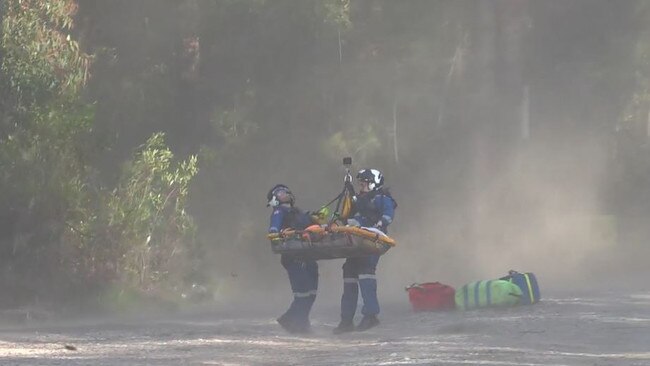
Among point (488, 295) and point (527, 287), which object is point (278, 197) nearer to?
point (488, 295)

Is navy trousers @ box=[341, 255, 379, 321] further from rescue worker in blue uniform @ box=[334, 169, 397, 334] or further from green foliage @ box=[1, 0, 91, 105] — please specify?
green foliage @ box=[1, 0, 91, 105]

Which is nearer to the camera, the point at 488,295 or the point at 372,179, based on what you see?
the point at 372,179

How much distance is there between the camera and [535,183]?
3806 centimetres

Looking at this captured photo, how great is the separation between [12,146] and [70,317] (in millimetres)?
2756

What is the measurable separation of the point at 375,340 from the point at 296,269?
199 cm

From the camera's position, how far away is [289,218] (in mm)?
16906

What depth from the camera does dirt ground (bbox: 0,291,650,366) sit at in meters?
12.9

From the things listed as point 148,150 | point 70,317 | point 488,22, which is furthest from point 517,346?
point 488,22

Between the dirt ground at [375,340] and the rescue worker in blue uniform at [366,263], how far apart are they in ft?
0.90

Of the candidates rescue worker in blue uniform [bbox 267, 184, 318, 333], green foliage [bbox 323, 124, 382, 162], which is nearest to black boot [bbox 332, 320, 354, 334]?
rescue worker in blue uniform [bbox 267, 184, 318, 333]

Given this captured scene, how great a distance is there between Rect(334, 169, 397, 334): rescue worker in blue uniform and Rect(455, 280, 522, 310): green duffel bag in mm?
2011

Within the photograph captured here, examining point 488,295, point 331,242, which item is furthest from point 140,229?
point 331,242

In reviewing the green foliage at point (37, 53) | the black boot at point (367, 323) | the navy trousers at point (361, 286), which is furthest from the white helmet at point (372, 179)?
the green foliage at point (37, 53)

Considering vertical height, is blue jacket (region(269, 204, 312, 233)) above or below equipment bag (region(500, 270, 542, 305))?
above
